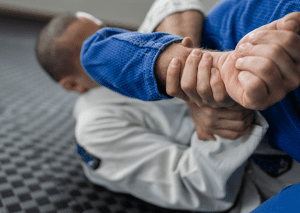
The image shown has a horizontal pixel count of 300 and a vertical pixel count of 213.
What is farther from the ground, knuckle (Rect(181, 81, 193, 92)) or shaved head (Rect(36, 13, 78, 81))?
knuckle (Rect(181, 81, 193, 92))

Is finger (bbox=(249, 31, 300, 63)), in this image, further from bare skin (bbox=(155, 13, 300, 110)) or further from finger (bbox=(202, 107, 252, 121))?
finger (bbox=(202, 107, 252, 121))

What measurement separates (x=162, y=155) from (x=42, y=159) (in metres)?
0.25

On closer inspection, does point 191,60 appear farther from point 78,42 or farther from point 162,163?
point 78,42

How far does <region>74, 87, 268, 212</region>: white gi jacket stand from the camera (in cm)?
36

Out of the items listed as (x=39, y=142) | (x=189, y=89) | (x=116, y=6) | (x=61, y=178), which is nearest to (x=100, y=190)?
(x=61, y=178)

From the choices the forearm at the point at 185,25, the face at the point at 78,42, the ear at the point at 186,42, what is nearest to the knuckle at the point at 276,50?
the ear at the point at 186,42

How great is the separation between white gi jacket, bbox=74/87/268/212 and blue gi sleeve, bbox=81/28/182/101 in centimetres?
13

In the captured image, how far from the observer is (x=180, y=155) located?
436 mm

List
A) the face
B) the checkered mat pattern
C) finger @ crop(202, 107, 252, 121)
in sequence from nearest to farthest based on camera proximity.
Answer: finger @ crop(202, 107, 252, 121) → the checkered mat pattern → the face

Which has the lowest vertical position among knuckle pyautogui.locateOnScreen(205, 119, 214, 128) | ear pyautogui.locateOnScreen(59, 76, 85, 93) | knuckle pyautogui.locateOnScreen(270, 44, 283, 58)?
ear pyautogui.locateOnScreen(59, 76, 85, 93)

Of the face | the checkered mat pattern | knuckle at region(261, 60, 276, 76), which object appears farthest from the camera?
the face

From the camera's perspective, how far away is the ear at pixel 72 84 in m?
0.64

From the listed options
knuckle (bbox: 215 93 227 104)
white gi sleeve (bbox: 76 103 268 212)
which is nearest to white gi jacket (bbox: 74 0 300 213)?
white gi sleeve (bbox: 76 103 268 212)

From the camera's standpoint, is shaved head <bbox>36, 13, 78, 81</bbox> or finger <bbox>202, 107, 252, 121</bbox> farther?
shaved head <bbox>36, 13, 78, 81</bbox>
